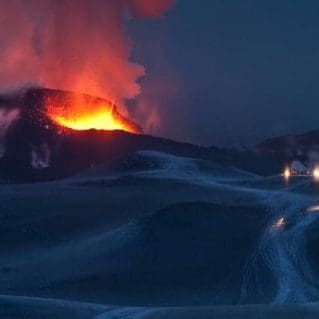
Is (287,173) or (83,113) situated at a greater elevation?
(83,113)

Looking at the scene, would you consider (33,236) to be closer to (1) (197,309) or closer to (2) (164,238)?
(2) (164,238)

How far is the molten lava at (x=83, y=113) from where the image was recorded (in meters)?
60.6

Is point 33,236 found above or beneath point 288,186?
beneath

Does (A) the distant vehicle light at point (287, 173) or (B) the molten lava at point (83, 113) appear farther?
(B) the molten lava at point (83, 113)

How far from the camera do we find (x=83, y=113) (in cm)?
6112

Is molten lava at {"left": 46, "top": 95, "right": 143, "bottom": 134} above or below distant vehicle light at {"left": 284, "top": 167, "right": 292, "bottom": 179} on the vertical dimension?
above

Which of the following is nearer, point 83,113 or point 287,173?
point 287,173

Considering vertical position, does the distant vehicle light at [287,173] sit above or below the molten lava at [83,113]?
below

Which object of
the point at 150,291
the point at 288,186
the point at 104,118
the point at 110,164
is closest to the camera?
the point at 150,291

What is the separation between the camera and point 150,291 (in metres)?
17.9

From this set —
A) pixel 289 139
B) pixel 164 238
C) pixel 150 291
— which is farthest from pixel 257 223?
pixel 289 139

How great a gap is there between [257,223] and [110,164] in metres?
21.7

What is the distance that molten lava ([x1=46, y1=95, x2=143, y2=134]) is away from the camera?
60594 mm

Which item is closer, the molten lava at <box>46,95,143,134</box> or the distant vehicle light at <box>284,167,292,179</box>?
the distant vehicle light at <box>284,167,292,179</box>
